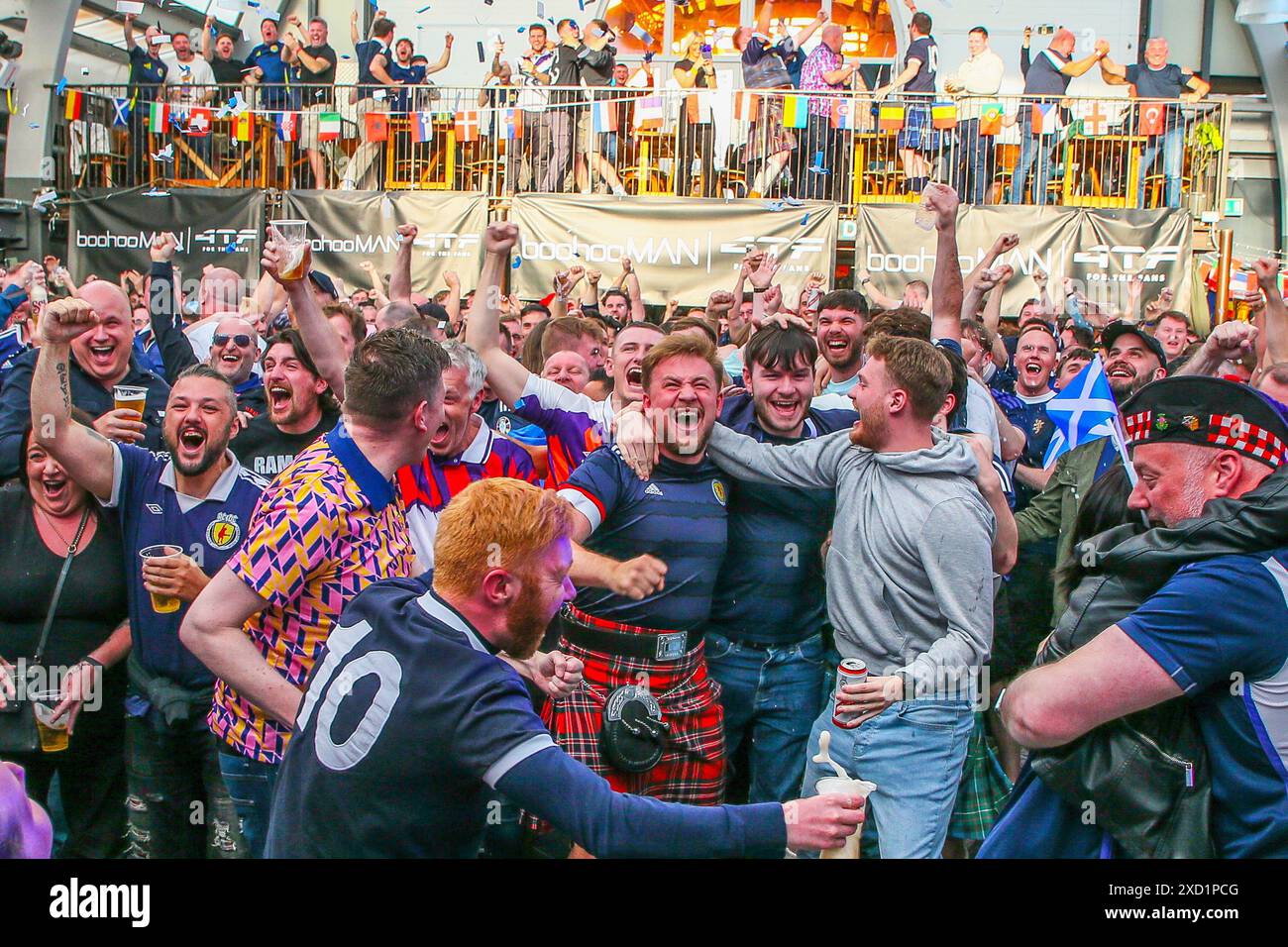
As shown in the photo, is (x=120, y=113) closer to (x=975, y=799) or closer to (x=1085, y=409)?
(x=1085, y=409)

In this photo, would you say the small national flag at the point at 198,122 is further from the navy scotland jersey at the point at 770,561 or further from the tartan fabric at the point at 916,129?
the navy scotland jersey at the point at 770,561

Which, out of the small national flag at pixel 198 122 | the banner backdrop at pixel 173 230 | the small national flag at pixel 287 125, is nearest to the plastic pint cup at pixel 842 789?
the banner backdrop at pixel 173 230

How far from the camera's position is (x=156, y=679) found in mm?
3967

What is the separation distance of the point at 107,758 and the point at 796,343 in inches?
112

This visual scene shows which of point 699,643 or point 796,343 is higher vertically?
point 796,343

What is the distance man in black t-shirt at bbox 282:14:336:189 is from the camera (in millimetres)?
14398

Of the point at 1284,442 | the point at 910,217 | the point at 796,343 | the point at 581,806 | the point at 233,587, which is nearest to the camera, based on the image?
the point at 581,806

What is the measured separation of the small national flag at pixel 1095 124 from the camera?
13.5 meters

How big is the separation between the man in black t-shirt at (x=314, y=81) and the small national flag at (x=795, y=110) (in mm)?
5271

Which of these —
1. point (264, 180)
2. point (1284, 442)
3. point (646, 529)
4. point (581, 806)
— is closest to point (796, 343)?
point (646, 529)

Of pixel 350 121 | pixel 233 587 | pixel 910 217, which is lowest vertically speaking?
pixel 233 587

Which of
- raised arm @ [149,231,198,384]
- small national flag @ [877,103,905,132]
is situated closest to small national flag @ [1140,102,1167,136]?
small national flag @ [877,103,905,132]

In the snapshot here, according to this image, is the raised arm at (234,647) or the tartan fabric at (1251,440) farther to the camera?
the raised arm at (234,647)
